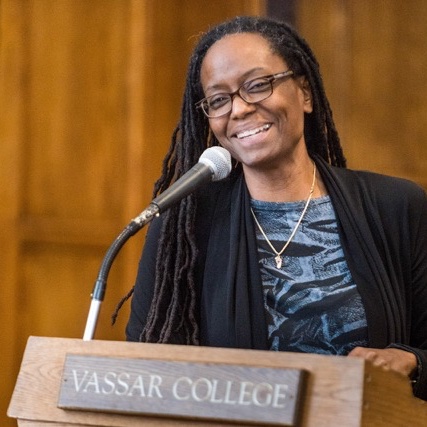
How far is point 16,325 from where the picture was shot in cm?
355

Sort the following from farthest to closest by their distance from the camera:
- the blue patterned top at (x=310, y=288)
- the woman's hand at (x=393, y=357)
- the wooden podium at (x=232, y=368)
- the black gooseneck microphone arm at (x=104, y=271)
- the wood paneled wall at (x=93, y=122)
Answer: the wood paneled wall at (x=93, y=122)
the blue patterned top at (x=310, y=288)
the woman's hand at (x=393, y=357)
the black gooseneck microphone arm at (x=104, y=271)
the wooden podium at (x=232, y=368)

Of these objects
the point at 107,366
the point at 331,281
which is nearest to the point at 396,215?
the point at 331,281

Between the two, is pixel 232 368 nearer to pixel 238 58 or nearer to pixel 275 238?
pixel 275 238

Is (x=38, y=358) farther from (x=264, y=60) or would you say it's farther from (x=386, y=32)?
(x=386, y=32)

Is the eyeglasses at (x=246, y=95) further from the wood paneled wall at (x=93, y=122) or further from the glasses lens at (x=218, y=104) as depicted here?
the wood paneled wall at (x=93, y=122)

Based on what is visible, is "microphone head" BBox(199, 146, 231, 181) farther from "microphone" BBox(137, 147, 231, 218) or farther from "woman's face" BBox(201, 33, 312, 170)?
"woman's face" BBox(201, 33, 312, 170)

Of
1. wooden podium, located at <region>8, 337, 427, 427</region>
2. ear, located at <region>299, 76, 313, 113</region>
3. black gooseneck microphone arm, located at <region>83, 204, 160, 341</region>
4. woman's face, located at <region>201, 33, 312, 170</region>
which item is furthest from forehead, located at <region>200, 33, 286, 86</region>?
wooden podium, located at <region>8, 337, 427, 427</region>

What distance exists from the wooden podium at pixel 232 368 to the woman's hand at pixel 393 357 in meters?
0.17

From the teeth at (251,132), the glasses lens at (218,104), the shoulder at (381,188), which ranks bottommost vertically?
the shoulder at (381,188)

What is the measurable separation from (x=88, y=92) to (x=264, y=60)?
5.32 feet

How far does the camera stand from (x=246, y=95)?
2078 mm

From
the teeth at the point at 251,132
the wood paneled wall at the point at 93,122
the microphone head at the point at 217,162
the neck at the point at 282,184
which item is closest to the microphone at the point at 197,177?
the microphone head at the point at 217,162

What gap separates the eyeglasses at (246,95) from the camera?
6.81 feet

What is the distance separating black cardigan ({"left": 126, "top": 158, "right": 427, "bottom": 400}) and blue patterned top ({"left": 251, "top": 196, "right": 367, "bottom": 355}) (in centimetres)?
3
